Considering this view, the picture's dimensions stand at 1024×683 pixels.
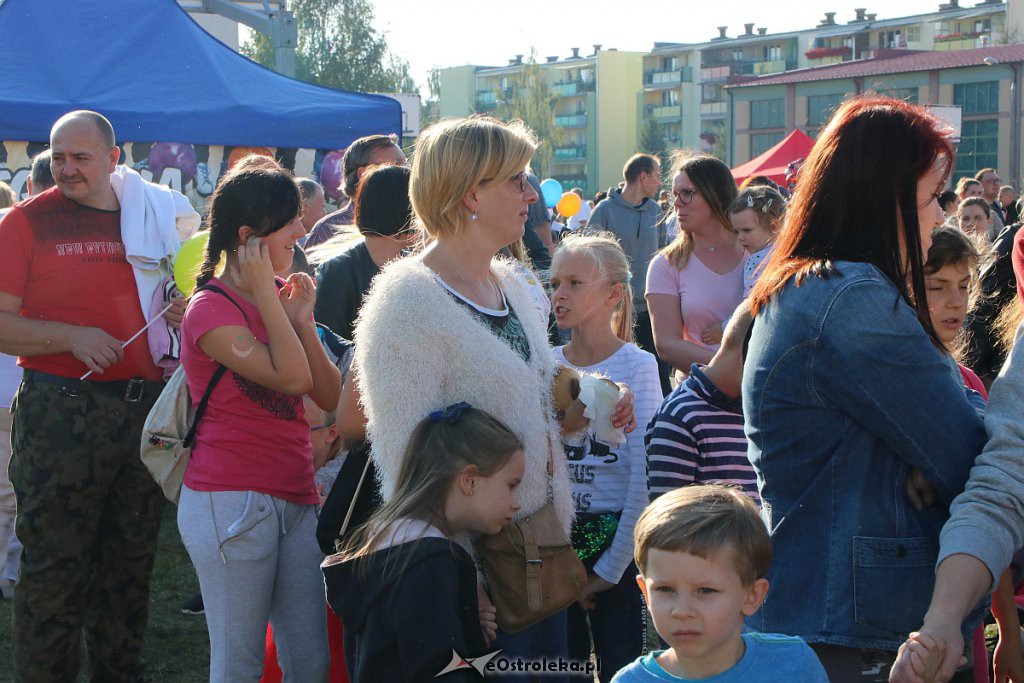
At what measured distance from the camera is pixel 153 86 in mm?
7680

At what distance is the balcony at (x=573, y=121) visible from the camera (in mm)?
99688

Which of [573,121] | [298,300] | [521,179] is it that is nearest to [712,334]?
[298,300]

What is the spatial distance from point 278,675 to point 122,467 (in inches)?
48.6

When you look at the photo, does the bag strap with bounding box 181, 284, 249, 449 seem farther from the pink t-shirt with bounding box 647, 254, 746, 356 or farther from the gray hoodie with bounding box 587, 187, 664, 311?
the gray hoodie with bounding box 587, 187, 664, 311

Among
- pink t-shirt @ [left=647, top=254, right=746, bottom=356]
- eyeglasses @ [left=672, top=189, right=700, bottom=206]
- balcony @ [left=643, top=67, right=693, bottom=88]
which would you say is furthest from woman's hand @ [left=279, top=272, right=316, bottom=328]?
balcony @ [left=643, top=67, right=693, bottom=88]

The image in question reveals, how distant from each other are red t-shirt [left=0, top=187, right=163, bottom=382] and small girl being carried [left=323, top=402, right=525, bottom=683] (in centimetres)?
196

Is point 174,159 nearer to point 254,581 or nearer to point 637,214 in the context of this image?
point 637,214

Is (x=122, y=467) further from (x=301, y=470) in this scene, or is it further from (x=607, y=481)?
(x=607, y=481)

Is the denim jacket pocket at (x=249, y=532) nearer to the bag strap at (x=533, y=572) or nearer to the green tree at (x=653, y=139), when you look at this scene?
the bag strap at (x=533, y=572)

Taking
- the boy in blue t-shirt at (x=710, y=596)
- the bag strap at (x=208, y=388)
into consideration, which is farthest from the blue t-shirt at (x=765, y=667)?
the bag strap at (x=208, y=388)

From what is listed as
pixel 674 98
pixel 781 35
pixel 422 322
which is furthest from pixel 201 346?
pixel 674 98

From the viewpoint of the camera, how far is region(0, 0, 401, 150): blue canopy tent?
7.30m
